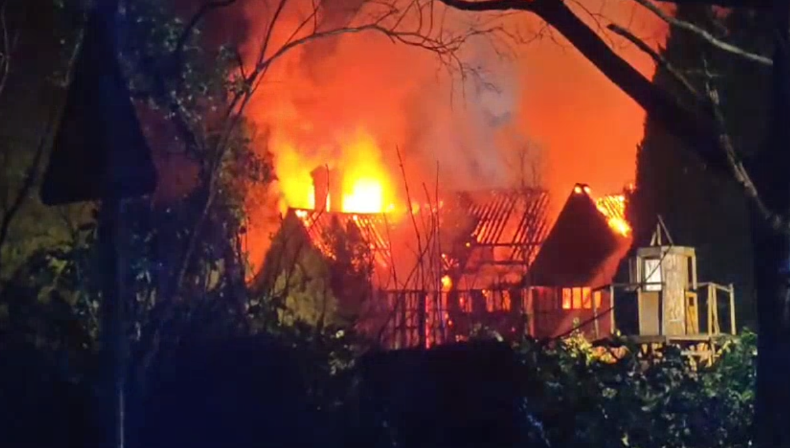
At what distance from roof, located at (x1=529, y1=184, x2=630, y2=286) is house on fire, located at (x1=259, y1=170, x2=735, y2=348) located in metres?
0.01

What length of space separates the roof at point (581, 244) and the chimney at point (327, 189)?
8.84ft

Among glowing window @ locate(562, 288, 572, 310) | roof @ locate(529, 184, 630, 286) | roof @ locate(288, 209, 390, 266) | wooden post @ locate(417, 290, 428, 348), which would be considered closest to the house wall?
glowing window @ locate(562, 288, 572, 310)

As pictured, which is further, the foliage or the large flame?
the large flame

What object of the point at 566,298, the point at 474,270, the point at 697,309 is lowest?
the point at 697,309

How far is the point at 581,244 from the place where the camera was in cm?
1427

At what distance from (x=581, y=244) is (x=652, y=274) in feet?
10.1

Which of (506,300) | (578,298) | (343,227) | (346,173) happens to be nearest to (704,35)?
(506,300)

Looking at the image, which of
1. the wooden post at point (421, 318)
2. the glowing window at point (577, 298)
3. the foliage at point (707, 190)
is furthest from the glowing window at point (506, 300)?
the foliage at point (707, 190)

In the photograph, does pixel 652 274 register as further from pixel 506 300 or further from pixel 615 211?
pixel 615 211

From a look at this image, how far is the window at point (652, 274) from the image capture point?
11.0m

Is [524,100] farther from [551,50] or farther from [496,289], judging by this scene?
[496,289]

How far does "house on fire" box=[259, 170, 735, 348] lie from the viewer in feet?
31.8

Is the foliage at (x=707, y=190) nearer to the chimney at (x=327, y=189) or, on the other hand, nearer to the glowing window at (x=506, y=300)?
the glowing window at (x=506, y=300)

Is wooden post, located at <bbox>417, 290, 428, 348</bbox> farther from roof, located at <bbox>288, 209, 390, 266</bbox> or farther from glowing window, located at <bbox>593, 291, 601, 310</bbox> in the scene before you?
glowing window, located at <bbox>593, 291, 601, 310</bbox>
